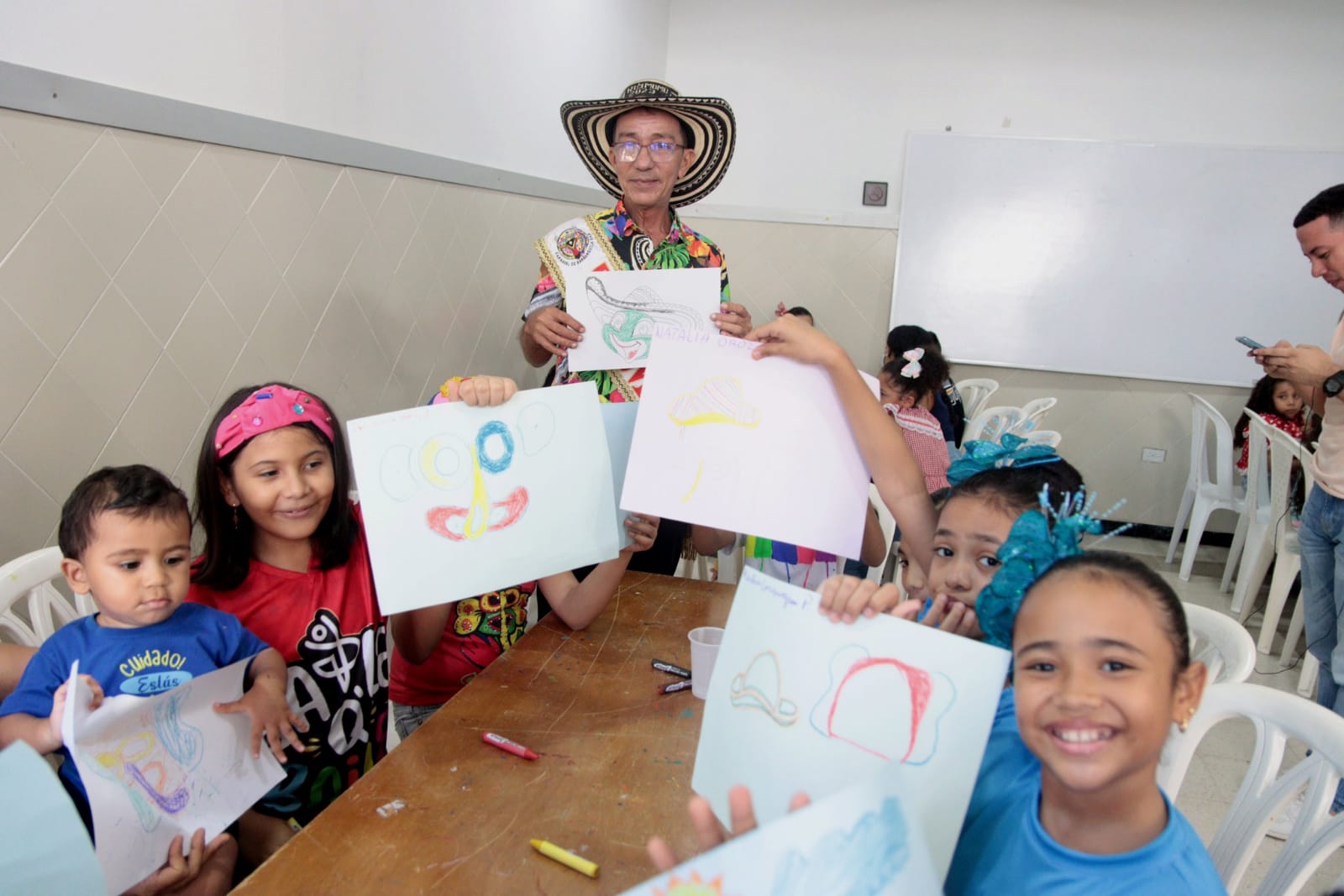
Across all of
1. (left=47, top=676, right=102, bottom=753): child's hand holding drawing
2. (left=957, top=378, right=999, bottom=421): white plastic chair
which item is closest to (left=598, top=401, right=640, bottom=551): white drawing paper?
(left=47, top=676, right=102, bottom=753): child's hand holding drawing

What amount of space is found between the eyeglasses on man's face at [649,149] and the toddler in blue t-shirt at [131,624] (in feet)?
4.11

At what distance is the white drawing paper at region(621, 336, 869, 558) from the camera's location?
53.0 inches

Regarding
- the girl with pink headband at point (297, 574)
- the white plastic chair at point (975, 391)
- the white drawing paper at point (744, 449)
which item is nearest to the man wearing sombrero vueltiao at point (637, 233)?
the white drawing paper at point (744, 449)

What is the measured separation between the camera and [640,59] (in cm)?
490

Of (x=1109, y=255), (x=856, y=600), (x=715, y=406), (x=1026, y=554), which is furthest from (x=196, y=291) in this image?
(x=1109, y=255)

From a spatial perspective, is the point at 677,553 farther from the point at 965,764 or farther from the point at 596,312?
the point at 965,764

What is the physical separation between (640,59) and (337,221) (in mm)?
3293

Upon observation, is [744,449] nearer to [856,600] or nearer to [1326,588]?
[856,600]

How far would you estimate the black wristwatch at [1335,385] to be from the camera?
222 cm

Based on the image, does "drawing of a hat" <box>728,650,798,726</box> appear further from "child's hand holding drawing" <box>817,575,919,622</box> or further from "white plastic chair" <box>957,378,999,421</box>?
"white plastic chair" <box>957,378,999,421</box>

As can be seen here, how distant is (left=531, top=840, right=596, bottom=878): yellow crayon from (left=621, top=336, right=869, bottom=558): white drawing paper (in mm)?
583

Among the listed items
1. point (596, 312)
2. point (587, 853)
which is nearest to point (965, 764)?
point (587, 853)

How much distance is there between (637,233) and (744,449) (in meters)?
0.87

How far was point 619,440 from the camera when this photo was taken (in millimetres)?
1547
